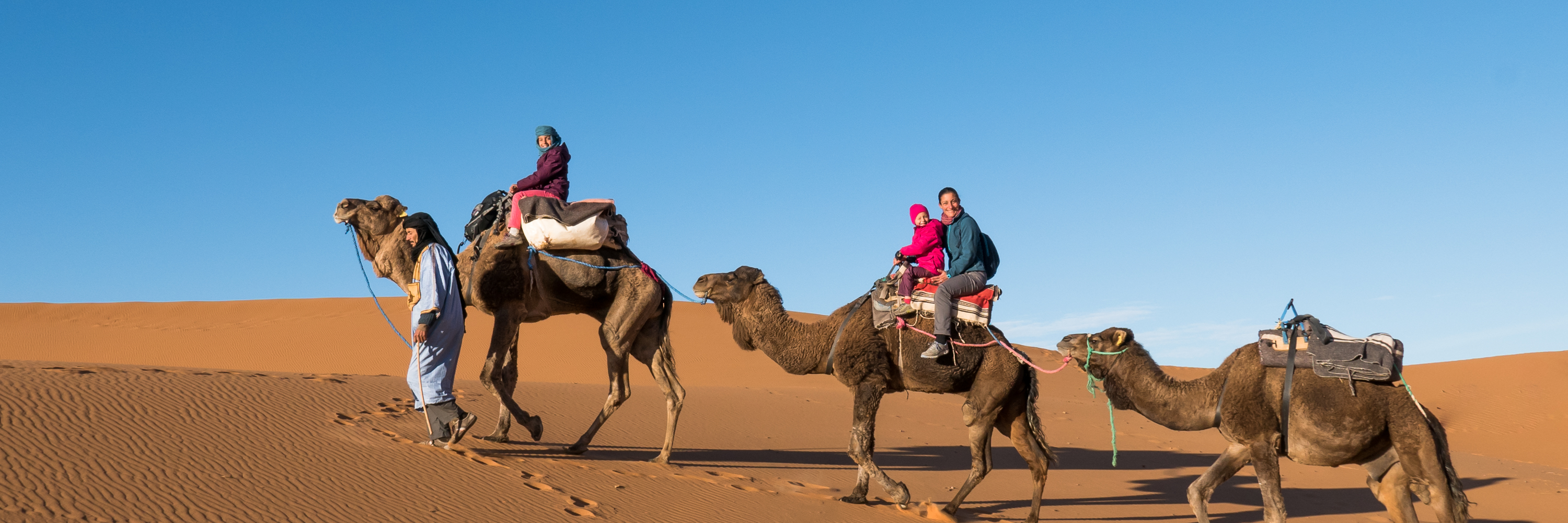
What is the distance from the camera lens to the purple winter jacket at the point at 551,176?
10.1 m

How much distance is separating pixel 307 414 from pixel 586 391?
7.14 m

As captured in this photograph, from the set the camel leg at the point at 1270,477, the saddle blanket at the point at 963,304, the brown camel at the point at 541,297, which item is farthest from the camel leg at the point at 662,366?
the camel leg at the point at 1270,477

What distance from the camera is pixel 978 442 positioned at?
9.02 m

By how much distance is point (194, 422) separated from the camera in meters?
8.84

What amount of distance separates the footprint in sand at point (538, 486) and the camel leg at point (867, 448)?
2.41 meters

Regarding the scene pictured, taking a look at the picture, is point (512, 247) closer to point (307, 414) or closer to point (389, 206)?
point (389, 206)

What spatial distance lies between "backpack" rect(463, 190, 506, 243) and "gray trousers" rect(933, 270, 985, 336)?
13.9 ft

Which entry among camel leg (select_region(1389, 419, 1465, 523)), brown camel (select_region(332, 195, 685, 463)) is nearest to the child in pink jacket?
brown camel (select_region(332, 195, 685, 463))

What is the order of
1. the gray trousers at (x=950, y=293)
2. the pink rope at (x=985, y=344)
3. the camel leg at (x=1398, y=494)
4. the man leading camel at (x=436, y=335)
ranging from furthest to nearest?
the pink rope at (x=985, y=344)
the gray trousers at (x=950, y=293)
the man leading camel at (x=436, y=335)
the camel leg at (x=1398, y=494)

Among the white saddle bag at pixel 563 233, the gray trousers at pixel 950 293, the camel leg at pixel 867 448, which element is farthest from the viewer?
the white saddle bag at pixel 563 233

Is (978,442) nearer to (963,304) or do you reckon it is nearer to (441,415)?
(963,304)

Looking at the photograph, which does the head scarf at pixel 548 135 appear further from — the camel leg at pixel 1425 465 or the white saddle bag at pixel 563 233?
the camel leg at pixel 1425 465

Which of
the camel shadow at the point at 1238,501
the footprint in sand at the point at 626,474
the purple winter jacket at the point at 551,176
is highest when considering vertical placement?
the purple winter jacket at the point at 551,176

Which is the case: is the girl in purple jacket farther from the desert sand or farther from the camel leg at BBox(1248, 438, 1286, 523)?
the camel leg at BBox(1248, 438, 1286, 523)
